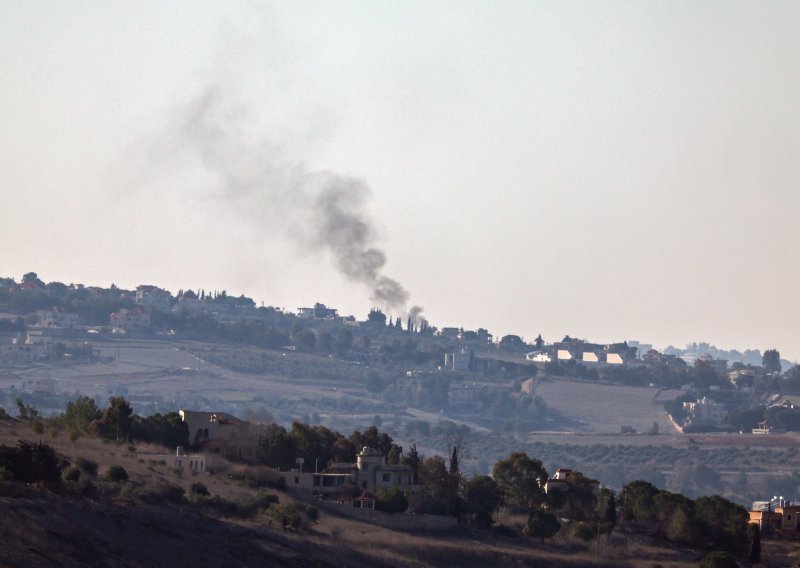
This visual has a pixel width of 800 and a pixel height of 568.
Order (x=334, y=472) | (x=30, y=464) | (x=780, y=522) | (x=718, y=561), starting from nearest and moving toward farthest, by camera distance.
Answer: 1. (x=30, y=464)
2. (x=718, y=561)
3. (x=334, y=472)
4. (x=780, y=522)

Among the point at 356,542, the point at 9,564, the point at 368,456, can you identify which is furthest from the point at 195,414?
the point at 9,564

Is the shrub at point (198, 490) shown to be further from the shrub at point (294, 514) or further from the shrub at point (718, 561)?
the shrub at point (718, 561)

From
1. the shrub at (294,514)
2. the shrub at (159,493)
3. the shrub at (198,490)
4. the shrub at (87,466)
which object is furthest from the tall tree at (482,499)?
the shrub at (87,466)

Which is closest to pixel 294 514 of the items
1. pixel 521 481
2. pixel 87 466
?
pixel 87 466

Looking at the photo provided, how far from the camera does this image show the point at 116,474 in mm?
67438

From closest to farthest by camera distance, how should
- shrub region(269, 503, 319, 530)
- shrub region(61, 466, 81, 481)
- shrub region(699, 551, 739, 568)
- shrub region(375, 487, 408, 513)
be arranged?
1. shrub region(61, 466, 81, 481)
2. shrub region(269, 503, 319, 530)
3. shrub region(699, 551, 739, 568)
4. shrub region(375, 487, 408, 513)

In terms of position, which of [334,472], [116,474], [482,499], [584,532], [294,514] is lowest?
[294,514]

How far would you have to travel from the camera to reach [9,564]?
48.8m

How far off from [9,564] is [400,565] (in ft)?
68.9

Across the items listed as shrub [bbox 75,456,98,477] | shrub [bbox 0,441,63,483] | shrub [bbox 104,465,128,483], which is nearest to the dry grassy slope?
shrub [bbox 104,465,128,483]

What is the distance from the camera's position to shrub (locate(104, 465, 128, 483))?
6709 cm

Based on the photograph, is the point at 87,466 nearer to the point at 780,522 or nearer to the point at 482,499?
the point at 482,499

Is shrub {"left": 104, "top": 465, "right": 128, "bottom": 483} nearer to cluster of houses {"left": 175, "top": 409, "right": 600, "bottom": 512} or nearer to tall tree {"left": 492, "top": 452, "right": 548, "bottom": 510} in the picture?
cluster of houses {"left": 175, "top": 409, "right": 600, "bottom": 512}

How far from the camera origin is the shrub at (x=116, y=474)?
67088 mm
